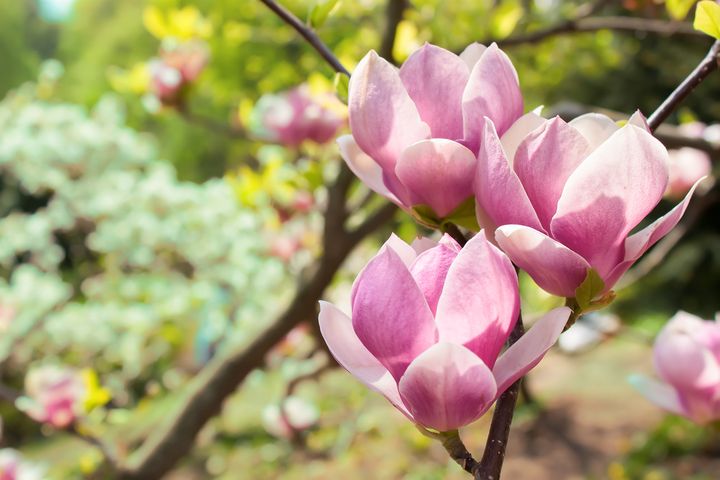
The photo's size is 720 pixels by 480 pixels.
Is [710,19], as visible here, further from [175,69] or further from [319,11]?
[175,69]

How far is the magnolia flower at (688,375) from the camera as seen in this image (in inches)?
25.7

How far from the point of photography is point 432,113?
17.3 inches

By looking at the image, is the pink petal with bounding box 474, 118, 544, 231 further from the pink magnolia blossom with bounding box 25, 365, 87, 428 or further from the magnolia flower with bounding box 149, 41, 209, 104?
the magnolia flower with bounding box 149, 41, 209, 104

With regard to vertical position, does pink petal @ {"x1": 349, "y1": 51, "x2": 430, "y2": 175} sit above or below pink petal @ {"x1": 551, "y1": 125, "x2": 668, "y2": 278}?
above

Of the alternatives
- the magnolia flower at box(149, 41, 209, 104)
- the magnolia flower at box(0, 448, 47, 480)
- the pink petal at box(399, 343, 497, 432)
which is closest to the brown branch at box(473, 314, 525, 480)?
the pink petal at box(399, 343, 497, 432)

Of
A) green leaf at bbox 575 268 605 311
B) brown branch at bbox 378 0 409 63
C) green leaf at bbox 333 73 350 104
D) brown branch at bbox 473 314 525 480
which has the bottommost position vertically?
brown branch at bbox 378 0 409 63

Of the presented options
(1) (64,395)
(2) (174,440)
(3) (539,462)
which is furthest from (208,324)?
(1) (64,395)

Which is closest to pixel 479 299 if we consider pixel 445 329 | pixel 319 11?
pixel 445 329

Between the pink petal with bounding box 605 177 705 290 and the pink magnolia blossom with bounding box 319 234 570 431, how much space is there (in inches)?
2.6

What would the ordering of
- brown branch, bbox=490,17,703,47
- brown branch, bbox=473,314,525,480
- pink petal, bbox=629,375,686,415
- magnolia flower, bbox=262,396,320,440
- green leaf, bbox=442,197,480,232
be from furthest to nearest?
magnolia flower, bbox=262,396,320,440, brown branch, bbox=490,17,703,47, pink petal, bbox=629,375,686,415, green leaf, bbox=442,197,480,232, brown branch, bbox=473,314,525,480

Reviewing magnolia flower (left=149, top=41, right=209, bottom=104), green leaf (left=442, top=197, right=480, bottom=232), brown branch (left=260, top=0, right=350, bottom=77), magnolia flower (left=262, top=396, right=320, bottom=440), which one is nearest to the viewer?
green leaf (left=442, top=197, right=480, bottom=232)

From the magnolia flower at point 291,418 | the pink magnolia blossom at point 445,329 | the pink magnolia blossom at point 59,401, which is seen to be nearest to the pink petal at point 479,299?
the pink magnolia blossom at point 445,329

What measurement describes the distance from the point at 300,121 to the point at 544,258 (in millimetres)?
1562

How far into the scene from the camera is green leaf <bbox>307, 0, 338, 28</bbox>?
0.62 metres
